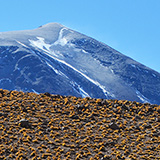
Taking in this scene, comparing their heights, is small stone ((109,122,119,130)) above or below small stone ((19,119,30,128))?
above

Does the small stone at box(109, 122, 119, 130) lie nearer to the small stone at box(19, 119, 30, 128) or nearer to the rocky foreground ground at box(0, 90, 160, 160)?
the rocky foreground ground at box(0, 90, 160, 160)

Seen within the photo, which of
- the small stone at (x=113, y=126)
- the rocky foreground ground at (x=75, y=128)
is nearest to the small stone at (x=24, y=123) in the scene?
the rocky foreground ground at (x=75, y=128)

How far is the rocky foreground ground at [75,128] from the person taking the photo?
87.5ft

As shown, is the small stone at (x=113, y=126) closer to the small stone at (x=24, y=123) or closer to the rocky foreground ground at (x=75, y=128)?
the rocky foreground ground at (x=75, y=128)

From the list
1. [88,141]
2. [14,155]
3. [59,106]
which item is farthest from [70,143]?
[59,106]

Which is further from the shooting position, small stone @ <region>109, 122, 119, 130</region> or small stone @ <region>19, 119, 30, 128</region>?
small stone @ <region>109, 122, 119, 130</region>

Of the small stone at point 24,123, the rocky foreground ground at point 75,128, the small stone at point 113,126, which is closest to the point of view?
the rocky foreground ground at point 75,128

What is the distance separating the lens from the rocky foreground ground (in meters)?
26.7

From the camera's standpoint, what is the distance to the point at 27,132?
28.5m

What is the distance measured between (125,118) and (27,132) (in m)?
8.86

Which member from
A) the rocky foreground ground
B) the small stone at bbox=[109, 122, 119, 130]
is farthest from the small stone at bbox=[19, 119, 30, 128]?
the small stone at bbox=[109, 122, 119, 130]

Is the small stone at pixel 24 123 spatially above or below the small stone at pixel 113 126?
below

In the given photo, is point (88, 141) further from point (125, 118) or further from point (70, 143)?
point (125, 118)

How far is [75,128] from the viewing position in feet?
100
